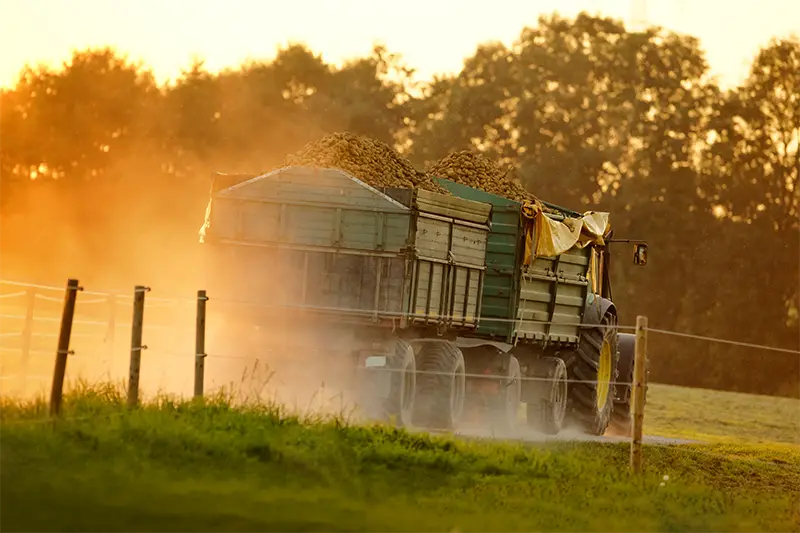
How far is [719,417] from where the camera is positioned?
135 feet

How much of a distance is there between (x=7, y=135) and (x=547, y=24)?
76.5 ft

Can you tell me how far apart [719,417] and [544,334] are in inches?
659

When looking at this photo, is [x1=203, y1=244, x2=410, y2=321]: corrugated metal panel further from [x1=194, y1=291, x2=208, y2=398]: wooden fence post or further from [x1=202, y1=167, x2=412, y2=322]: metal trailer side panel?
[x1=194, y1=291, x2=208, y2=398]: wooden fence post

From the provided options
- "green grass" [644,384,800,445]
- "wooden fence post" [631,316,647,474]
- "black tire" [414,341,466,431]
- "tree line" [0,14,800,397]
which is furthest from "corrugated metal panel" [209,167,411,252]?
"tree line" [0,14,800,397]

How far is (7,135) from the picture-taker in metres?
61.2

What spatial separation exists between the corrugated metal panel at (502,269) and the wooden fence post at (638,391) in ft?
21.2

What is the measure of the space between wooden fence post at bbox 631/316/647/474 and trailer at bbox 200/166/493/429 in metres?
4.01

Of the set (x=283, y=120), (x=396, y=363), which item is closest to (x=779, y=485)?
(x=396, y=363)

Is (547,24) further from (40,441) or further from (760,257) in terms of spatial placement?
(40,441)

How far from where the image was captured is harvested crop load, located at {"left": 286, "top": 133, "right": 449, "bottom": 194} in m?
22.7

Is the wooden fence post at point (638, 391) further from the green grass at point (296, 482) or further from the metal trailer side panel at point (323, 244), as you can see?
the metal trailer side panel at point (323, 244)

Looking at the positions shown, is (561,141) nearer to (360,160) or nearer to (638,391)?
(360,160)

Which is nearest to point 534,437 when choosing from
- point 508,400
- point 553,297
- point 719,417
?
point 508,400

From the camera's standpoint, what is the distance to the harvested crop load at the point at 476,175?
26.0 m
